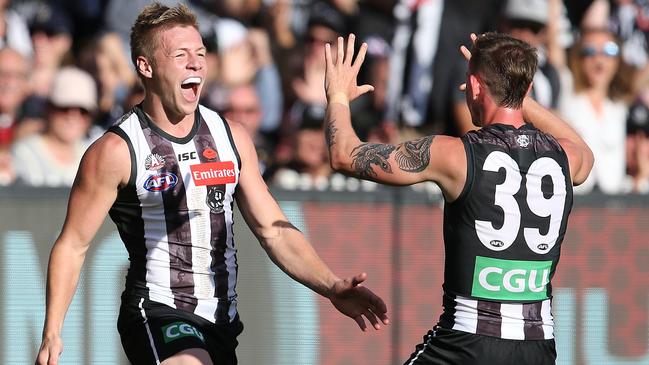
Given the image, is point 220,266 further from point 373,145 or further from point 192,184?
point 373,145

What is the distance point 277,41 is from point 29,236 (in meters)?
3.33

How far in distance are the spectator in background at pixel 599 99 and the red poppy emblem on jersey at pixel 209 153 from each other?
470 cm

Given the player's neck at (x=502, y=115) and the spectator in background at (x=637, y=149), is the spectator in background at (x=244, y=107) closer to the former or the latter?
the spectator in background at (x=637, y=149)

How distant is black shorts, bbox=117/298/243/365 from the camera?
17.4 feet

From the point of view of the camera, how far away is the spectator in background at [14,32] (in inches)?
371

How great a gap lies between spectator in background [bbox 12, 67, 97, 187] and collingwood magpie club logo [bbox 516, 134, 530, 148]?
4.20m

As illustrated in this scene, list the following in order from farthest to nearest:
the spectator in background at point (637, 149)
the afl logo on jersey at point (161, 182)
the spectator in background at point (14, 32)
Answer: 1. the spectator in background at point (637, 149)
2. the spectator in background at point (14, 32)
3. the afl logo on jersey at point (161, 182)

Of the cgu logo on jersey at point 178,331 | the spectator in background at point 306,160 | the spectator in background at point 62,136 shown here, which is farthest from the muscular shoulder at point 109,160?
the spectator in background at point 306,160

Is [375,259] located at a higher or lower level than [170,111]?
lower

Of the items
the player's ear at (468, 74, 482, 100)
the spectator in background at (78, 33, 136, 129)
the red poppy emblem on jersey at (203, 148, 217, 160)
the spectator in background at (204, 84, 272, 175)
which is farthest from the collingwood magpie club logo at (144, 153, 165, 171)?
the spectator in background at (78, 33, 136, 129)

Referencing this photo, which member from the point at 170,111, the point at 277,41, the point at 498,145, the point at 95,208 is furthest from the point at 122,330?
the point at 277,41

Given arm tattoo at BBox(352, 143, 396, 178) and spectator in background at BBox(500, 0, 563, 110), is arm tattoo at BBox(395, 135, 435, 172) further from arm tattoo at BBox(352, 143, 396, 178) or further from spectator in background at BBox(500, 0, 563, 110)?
spectator in background at BBox(500, 0, 563, 110)

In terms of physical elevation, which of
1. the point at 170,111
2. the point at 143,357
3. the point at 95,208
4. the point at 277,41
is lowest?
the point at 143,357

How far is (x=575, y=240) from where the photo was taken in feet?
25.6
